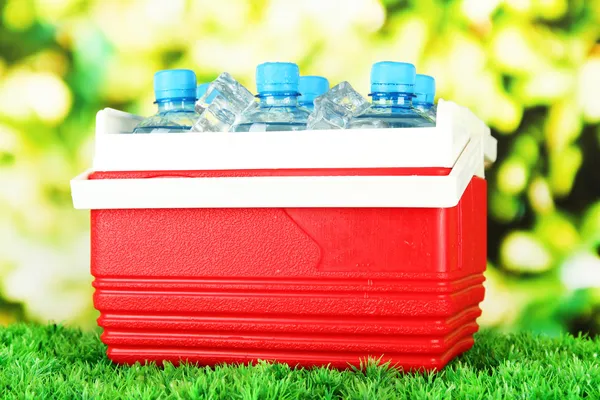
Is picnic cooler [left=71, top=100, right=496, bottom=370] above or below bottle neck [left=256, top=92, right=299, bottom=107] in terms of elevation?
below

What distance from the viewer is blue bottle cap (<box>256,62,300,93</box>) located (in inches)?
44.1

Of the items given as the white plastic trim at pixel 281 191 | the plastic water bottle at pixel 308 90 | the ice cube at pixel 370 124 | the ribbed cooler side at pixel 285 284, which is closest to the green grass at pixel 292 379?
the ribbed cooler side at pixel 285 284

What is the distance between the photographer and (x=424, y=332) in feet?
3.36

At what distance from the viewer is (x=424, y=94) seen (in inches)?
51.4

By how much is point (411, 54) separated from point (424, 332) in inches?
36.5

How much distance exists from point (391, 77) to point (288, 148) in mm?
177

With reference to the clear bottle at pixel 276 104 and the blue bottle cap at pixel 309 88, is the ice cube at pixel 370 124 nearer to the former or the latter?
the clear bottle at pixel 276 104

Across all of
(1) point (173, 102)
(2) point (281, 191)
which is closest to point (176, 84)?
(1) point (173, 102)

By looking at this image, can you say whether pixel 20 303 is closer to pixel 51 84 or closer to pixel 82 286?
pixel 82 286

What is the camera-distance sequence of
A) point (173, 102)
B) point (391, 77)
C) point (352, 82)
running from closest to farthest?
point (391, 77)
point (173, 102)
point (352, 82)

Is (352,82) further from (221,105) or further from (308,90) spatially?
(221,105)

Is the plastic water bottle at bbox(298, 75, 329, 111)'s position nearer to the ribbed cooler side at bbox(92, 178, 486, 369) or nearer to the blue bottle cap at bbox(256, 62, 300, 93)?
the blue bottle cap at bbox(256, 62, 300, 93)

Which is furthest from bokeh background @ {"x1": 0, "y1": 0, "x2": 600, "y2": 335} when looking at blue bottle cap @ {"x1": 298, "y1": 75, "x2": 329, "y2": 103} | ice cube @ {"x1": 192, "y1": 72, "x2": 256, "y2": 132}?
ice cube @ {"x1": 192, "y1": 72, "x2": 256, "y2": 132}

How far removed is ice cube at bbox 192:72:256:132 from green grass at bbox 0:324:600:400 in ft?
1.14
